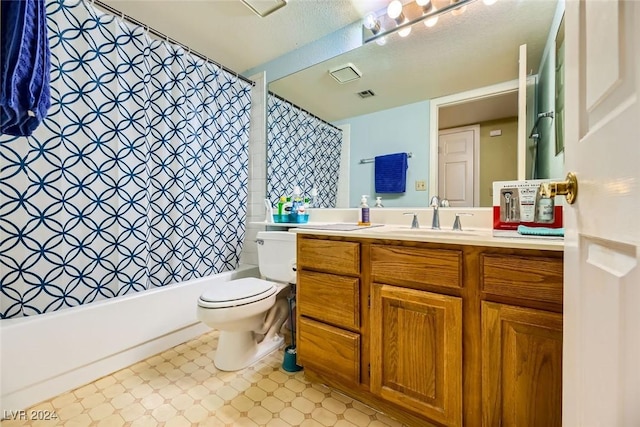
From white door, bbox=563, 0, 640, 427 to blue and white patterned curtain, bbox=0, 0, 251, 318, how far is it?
1.90 m

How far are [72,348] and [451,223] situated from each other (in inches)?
78.8

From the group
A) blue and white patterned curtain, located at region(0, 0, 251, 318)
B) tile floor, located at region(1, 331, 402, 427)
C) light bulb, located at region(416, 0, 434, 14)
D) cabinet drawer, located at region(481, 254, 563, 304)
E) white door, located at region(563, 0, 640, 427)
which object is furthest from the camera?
light bulb, located at region(416, 0, 434, 14)

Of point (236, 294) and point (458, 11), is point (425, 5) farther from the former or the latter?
point (236, 294)

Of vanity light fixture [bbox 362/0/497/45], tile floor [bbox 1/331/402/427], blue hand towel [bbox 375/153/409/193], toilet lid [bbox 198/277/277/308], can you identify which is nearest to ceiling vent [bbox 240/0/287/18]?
vanity light fixture [bbox 362/0/497/45]

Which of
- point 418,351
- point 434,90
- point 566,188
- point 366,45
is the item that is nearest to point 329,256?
point 418,351

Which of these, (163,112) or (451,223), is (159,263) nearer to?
(163,112)

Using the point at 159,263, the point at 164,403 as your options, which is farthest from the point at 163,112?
the point at 164,403

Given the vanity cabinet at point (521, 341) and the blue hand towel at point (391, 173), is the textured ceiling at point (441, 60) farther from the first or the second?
the vanity cabinet at point (521, 341)

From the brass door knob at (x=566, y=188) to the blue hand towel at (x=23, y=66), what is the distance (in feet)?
5.05

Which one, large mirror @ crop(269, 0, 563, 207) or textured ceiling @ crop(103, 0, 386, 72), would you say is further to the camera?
textured ceiling @ crop(103, 0, 386, 72)

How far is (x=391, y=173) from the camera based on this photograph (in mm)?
1672

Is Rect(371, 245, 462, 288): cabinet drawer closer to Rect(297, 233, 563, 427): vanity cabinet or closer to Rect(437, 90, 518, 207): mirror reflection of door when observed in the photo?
Rect(297, 233, 563, 427): vanity cabinet

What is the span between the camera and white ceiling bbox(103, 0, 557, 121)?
1343mm

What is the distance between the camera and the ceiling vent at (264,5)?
1.55 meters
